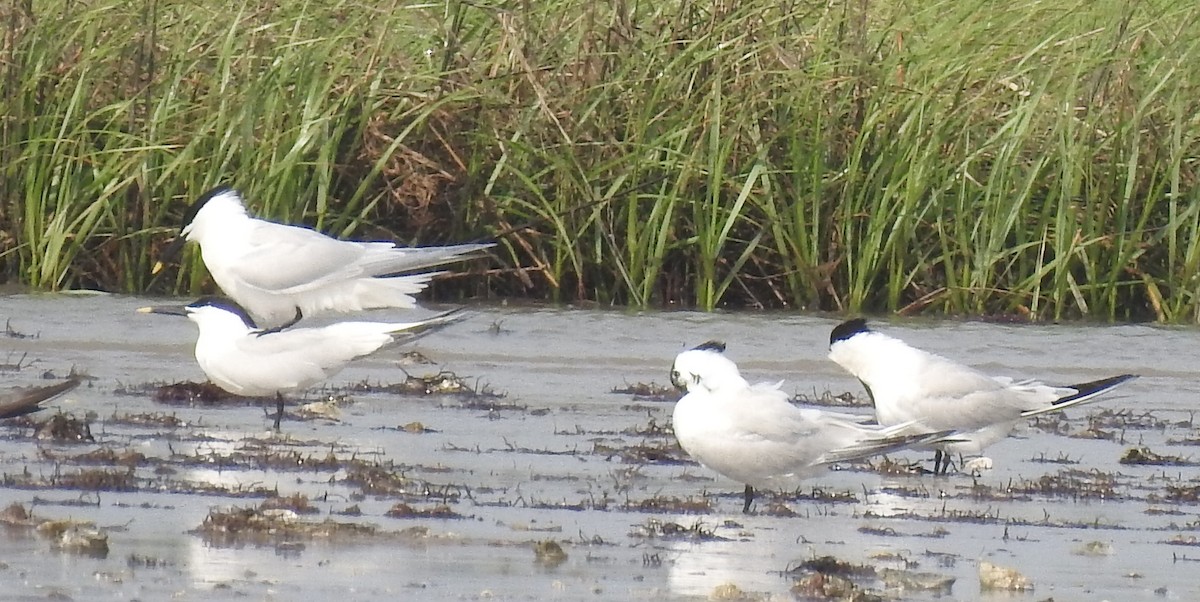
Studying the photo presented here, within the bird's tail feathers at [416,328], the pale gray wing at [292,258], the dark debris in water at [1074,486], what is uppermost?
the pale gray wing at [292,258]

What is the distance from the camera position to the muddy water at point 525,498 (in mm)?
4527

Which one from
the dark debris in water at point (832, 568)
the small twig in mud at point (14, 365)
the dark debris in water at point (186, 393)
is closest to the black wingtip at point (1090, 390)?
the dark debris in water at point (832, 568)

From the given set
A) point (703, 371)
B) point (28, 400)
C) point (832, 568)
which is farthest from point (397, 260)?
point (832, 568)

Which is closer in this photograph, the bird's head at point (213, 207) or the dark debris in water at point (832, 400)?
the dark debris in water at point (832, 400)

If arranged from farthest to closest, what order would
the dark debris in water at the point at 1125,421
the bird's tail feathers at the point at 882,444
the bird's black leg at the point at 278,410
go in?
the dark debris in water at the point at 1125,421, the bird's black leg at the point at 278,410, the bird's tail feathers at the point at 882,444

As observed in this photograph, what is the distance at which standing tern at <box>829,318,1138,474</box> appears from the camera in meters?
6.48

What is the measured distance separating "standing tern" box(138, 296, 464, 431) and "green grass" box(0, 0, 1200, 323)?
266 centimetres

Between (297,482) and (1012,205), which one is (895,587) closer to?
(297,482)

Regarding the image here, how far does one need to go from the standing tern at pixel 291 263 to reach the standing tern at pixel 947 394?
2.70 meters

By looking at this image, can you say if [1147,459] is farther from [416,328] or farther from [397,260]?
[397,260]

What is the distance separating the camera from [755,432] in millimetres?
5555

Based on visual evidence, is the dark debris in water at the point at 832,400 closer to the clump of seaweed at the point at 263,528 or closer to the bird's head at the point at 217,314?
the bird's head at the point at 217,314

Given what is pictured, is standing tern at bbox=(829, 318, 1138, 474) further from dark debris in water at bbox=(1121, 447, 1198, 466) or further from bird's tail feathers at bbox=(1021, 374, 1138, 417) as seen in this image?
dark debris in water at bbox=(1121, 447, 1198, 466)

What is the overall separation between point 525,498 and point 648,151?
4731 mm
